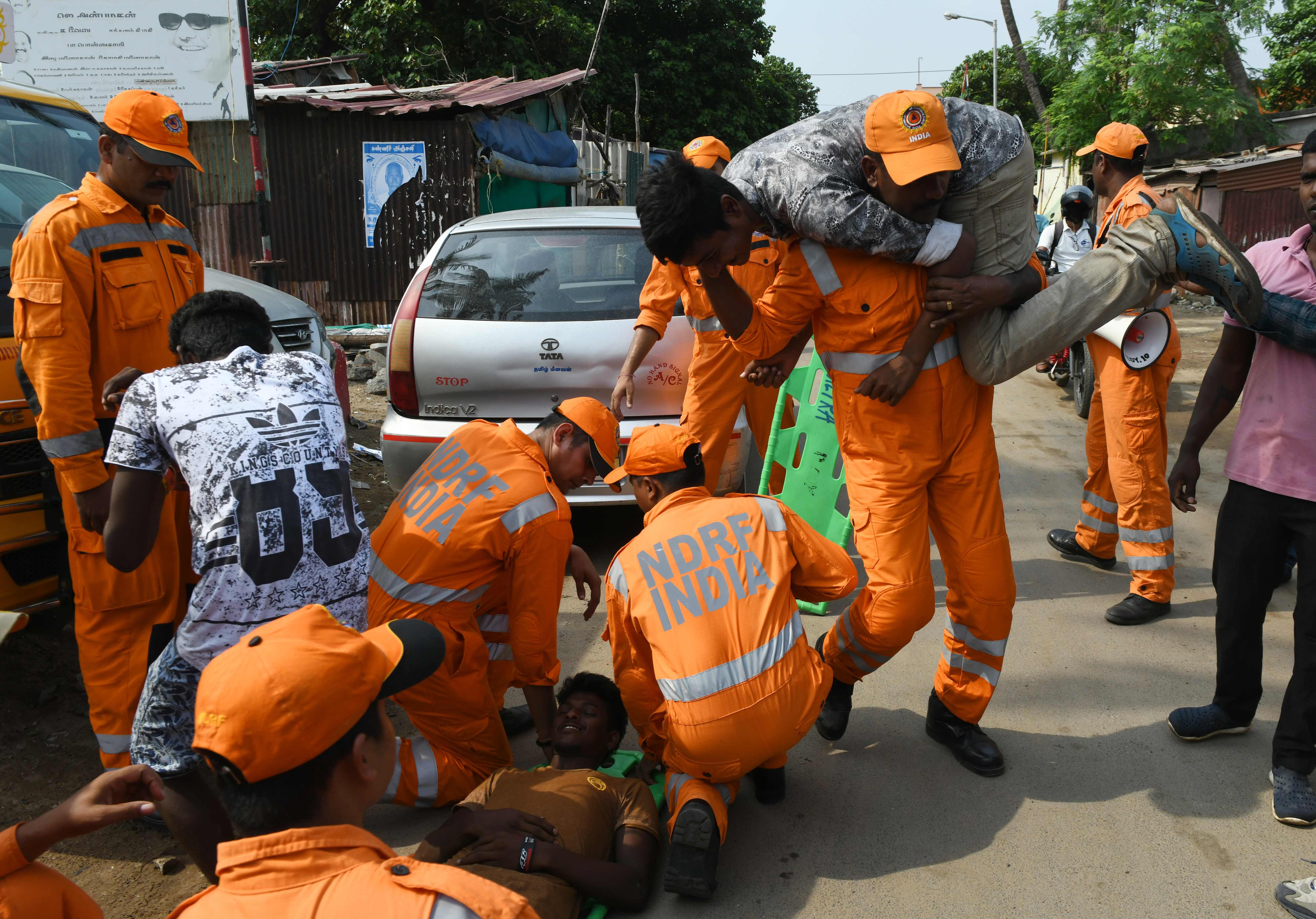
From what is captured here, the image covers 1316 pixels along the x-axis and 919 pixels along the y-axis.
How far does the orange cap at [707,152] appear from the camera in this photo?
509 centimetres

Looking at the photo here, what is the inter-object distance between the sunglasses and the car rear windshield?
6.31 m

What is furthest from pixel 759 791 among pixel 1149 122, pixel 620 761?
pixel 1149 122

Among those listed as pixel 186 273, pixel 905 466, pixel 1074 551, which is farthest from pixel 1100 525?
pixel 186 273

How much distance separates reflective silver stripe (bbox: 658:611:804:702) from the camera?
263 cm

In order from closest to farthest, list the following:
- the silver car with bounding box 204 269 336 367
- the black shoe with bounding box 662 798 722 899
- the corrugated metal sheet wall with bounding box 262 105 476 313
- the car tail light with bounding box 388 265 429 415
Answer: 1. the black shoe with bounding box 662 798 722 899
2. the car tail light with bounding box 388 265 429 415
3. the silver car with bounding box 204 269 336 367
4. the corrugated metal sheet wall with bounding box 262 105 476 313

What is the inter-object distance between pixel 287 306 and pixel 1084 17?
22.4 m

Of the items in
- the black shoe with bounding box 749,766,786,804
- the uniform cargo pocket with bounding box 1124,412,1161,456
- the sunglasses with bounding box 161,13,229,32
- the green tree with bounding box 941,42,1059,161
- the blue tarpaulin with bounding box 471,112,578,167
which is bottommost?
Result: the black shoe with bounding box 749,766,786,804

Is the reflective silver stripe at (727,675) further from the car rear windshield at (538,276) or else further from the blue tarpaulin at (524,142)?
the blue tarpaulin at (524,142)

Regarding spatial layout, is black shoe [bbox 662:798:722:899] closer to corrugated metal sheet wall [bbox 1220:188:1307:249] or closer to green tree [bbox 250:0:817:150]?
green tree [bbox 250:0:817:150]

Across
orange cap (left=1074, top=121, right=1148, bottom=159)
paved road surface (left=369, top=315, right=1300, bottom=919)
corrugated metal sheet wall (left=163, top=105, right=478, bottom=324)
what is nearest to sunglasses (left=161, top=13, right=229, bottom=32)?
corrugated metal sheet wall (left=163, top=105, right=478, bottom=324)

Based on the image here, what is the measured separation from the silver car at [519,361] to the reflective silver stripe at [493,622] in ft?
5.19

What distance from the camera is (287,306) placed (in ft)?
18.9

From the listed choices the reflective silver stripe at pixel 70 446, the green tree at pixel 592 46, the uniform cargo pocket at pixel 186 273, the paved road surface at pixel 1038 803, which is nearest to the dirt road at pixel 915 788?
the paved road surface at pixel 1038 803

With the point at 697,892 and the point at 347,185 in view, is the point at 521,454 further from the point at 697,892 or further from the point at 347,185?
the point at 347,185
